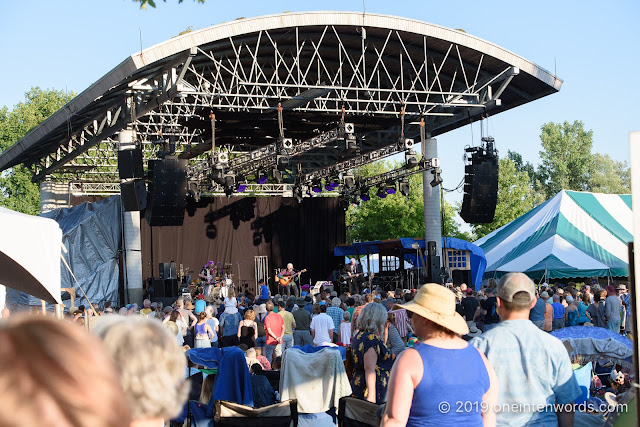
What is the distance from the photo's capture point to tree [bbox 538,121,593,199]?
58.0m

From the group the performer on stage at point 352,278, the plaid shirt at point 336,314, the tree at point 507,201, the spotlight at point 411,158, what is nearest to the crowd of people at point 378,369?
the plaid shirt at point 336,314

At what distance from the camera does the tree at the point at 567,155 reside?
5800 centimetres

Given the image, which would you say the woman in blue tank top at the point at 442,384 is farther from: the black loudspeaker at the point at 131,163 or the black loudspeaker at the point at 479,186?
the black loudspeaker at the point at 479,186

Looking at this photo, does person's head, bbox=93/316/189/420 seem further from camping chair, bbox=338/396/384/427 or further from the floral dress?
the floral dress

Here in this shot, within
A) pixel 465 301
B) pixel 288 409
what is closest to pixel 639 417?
pixel 288 409

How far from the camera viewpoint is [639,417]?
6.70 feet

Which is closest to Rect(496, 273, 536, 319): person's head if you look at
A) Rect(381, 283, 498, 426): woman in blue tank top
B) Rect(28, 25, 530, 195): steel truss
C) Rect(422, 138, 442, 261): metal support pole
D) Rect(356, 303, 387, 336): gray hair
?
Rect(381, 283, 498, 426): woman in blue tank top

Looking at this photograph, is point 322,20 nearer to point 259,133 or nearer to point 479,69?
point 479,69

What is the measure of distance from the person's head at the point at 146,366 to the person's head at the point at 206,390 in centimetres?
501

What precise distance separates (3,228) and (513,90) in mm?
17861

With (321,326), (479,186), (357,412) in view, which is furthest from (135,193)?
(357,412)

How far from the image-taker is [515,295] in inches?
130

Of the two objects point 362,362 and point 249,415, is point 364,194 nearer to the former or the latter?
point 249,415

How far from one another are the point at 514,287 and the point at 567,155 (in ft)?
192
